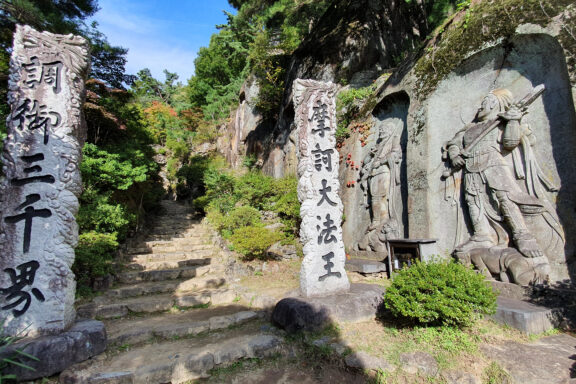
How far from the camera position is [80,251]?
226 inches

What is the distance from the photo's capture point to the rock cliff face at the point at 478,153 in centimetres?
495

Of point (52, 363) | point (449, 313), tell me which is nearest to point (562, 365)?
point (449, 313)

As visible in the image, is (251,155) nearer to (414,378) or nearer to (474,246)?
(474,246)

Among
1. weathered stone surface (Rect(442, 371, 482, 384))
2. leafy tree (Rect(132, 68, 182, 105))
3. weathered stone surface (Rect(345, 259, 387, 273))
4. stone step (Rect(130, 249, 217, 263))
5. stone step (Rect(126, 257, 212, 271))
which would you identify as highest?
leafy tree (Rect(132, 68, 182, 105))

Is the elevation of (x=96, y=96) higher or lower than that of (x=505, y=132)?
higher

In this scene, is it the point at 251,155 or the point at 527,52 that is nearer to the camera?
the point at 527,52

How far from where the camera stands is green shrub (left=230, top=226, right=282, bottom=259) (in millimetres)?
7832

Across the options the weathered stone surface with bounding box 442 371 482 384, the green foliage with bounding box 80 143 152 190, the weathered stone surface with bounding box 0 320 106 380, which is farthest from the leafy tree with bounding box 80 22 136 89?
the weathered stone surface with bounding box 442 371 482 384

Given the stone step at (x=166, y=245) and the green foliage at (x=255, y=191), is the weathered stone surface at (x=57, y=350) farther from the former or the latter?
the green foliage at (x=255, y=191)

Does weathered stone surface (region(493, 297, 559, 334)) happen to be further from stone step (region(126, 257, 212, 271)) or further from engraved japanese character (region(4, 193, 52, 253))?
stone step (region(126, 257, 212, 271))

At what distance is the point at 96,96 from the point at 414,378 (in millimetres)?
9366

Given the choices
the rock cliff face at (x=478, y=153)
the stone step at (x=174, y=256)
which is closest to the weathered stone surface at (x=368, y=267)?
the rock cliff face at (x=478, y=153)

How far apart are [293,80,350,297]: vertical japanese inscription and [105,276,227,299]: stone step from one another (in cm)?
287

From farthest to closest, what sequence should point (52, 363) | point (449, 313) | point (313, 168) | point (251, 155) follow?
1. point (251, 155)
2. point (313, 168)
3. point (449, 313)
4. point (52, 363)
